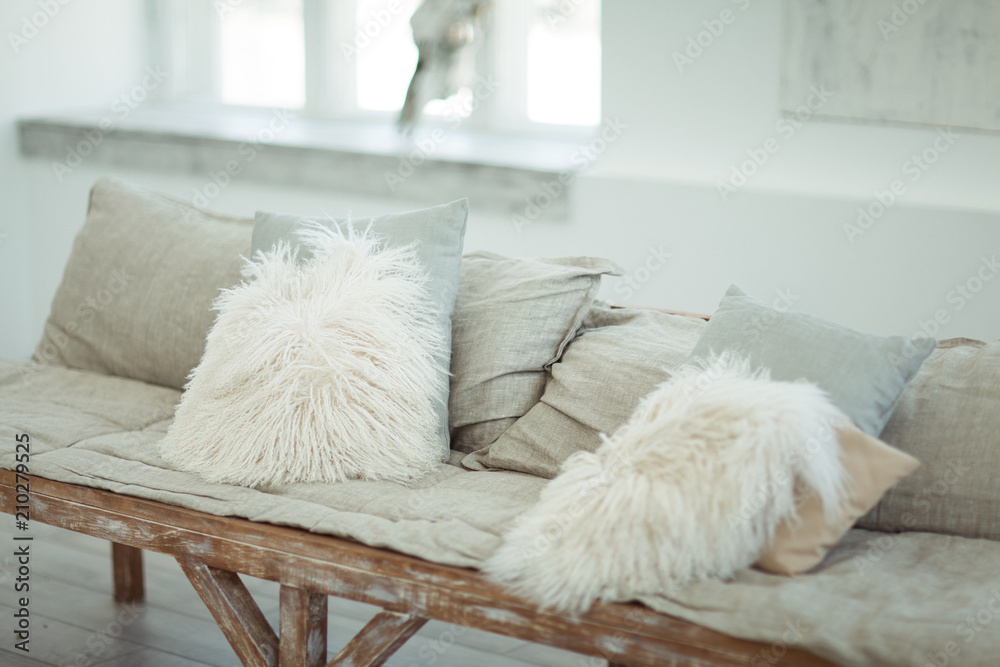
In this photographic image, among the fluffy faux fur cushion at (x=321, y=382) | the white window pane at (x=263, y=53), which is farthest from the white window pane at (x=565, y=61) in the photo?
the fluffy faux fur cushion at (x=321, y=382)

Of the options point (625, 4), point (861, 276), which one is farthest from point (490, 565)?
point (625, 4)

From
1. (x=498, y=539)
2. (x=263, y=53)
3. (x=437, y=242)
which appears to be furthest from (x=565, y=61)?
(x=498, y=539)

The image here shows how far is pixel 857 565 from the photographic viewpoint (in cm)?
153

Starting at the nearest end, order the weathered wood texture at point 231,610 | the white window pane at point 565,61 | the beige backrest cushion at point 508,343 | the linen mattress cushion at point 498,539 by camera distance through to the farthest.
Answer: the linen mattress cushion at point 498,539
the weathered wood texture at point 231,610
the beige backrest cushion at point 508,343
the white window pane at point 565,61

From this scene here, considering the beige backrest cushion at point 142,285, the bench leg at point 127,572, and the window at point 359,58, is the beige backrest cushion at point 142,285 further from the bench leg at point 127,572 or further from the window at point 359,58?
the window at point 359,58

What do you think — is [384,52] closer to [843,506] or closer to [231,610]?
[231,610]

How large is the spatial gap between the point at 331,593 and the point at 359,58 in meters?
2.83

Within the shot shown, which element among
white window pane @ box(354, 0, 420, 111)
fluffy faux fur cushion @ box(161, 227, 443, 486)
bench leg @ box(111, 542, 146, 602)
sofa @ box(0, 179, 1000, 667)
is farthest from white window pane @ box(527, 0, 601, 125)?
bench leg @ box(111, 542, 146, 602)

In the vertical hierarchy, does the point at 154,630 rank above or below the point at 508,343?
below

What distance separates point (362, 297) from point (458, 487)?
405mm

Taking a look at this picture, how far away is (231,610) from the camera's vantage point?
1.77 meters

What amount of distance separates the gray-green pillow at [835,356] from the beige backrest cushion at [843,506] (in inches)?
4.2

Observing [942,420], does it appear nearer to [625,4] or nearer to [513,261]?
[513,261]

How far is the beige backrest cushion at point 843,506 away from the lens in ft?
4.87
